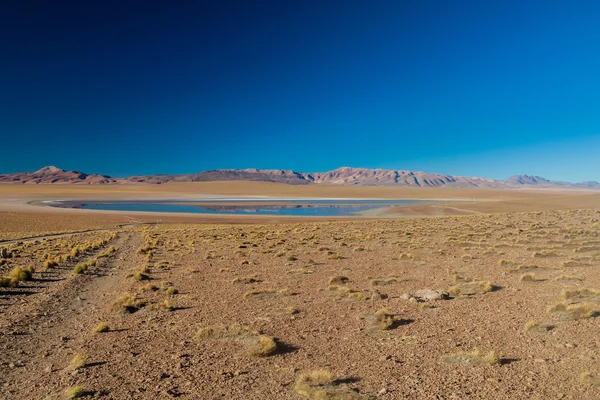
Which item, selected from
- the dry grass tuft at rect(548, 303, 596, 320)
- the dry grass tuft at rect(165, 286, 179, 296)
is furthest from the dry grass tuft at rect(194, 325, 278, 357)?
the dry grass tuft at rect(548, 303, 596, 320)

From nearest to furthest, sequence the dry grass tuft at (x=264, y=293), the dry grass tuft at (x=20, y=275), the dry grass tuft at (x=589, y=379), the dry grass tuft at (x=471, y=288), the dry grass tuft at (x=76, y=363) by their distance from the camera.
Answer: the dry grass tuft at (x=589, y=379) → the dry grass tuft at (x=76, y=363) → the dry grass tuft at (x=471, y=288) → the dry grass tuft at (x=264, y=293) → the dry grass tuft at (x=20, y=275)

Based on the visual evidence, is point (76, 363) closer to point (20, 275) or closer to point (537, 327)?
point (537, 327)

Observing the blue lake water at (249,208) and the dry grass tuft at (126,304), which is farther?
the blue lake water at (249,208)

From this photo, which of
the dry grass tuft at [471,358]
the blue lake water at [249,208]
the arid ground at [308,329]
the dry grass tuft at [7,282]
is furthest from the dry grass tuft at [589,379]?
the blue lake water at [249,208]

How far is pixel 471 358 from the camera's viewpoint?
7.08 meters

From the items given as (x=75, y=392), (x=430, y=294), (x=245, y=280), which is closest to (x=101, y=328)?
(x=75, y=392)

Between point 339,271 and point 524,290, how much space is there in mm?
6926

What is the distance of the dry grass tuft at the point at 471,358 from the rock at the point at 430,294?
4.14m

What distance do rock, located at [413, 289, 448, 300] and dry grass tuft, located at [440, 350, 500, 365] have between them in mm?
4142

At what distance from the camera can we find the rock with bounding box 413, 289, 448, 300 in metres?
11.4

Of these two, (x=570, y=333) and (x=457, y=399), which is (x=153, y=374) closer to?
(x=457, y=399)

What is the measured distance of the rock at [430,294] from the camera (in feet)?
37.5

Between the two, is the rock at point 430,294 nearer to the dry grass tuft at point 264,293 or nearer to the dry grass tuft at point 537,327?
the dry grass tuft at point 537,327

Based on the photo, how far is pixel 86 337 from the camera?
9047 mm
